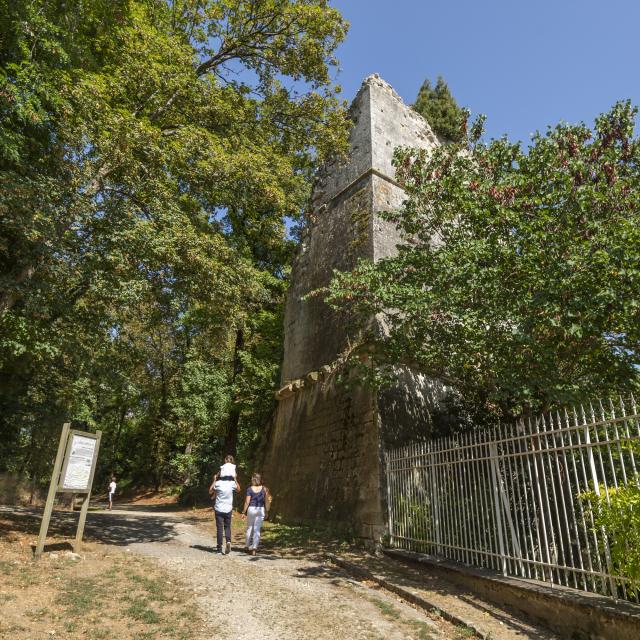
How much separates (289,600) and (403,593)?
1.44 meters

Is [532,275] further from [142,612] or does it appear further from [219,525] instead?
[219,525]

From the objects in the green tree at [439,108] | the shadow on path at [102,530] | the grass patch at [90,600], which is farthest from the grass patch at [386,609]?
the green tree at [439,108]

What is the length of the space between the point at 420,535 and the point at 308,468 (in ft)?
13.6

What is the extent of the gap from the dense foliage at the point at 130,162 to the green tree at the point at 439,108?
9.53 meters

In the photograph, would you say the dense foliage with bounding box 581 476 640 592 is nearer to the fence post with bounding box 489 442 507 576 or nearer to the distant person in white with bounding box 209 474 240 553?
the fence post with bounding box 489 442 507 576

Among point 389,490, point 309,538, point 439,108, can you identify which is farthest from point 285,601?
point 439,108

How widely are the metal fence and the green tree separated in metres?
15.8

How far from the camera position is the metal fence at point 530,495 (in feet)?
14.0

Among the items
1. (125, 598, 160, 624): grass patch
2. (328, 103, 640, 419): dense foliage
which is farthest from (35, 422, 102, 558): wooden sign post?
(328, 103, 640, 419): dense foliage

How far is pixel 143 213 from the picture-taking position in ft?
28.0

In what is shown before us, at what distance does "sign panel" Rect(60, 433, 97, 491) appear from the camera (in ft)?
21.5

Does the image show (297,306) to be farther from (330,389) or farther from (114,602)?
(114,602)

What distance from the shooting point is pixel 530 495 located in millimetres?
6484

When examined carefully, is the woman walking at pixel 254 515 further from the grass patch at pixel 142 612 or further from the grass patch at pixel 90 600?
the grass patch at pixel 142 612
